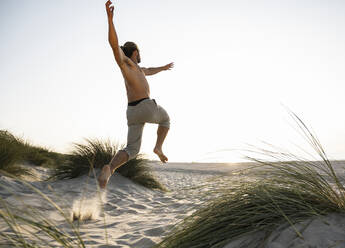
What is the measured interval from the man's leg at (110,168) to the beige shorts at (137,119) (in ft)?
0.29

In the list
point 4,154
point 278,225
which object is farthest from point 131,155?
point 4,154

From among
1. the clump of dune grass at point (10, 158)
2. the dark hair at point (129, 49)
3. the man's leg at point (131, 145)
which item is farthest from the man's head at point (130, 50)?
the clump of dune grass at point (10, 158)

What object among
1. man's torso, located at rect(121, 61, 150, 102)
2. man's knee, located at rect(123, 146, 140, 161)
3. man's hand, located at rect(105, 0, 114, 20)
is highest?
man's hand, located at rect(105, 0, 114, 20)

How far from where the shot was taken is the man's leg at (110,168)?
3241mm

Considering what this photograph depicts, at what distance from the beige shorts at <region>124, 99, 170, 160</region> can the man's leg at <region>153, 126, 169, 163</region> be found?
284 mm

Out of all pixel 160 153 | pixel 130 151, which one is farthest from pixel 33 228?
pixel 160 153

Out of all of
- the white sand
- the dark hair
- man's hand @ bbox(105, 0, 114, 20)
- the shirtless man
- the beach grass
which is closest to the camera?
the beach grass

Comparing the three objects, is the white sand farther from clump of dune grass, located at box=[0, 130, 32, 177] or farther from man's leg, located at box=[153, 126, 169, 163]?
clump of dune grass, located at box=[0, 130, 32, 177]

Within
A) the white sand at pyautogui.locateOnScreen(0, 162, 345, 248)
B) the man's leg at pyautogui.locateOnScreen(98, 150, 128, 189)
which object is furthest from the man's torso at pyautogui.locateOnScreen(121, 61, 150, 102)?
the white sand at pyautogui.locateOnScreen(0, 162, 345, 248)

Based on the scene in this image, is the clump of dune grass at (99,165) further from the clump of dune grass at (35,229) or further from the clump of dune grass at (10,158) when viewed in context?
the clump of dune grass at (35,229)

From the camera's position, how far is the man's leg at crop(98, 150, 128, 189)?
324cm

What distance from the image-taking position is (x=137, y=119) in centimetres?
352

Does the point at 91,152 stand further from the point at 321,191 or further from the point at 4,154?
the point at 321,191

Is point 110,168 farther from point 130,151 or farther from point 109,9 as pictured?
point 109,9
